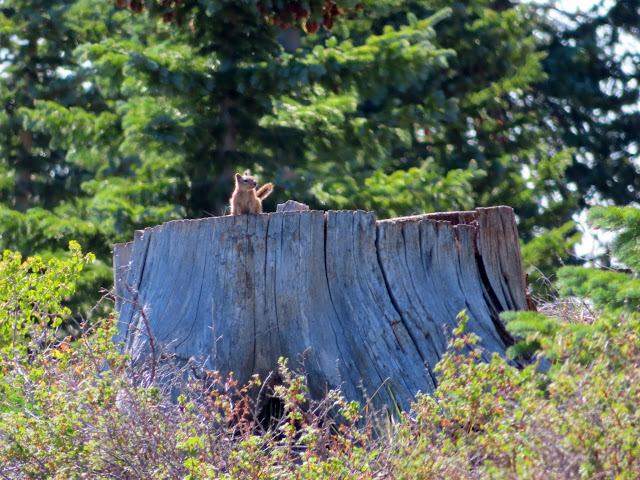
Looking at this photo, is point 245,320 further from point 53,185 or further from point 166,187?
point 53,185

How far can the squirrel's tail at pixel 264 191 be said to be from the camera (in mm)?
8716

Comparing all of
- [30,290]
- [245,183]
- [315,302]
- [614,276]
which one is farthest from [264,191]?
[614,276]

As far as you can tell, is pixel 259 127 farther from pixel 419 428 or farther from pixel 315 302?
pixel 419 428

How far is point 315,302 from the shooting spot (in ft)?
19.8

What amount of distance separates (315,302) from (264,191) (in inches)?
125

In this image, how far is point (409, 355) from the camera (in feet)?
19.6

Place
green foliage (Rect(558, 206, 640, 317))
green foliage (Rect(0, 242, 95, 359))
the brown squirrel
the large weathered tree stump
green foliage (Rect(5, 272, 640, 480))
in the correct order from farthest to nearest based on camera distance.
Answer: the brown squirrel, green foliage (Rect(0, 242, 95, 359)), the large weathered tree stump, green foliage (Rect(558, 206, 640, 317)), green foliage (Rect(5, 272, 640, 480))

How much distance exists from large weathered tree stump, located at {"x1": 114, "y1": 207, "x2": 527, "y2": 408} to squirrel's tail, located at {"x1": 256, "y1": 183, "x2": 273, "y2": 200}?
2.35m

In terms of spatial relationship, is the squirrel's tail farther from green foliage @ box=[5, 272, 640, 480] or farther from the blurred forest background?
green foliage @ box=[5, 272, 640, 480]

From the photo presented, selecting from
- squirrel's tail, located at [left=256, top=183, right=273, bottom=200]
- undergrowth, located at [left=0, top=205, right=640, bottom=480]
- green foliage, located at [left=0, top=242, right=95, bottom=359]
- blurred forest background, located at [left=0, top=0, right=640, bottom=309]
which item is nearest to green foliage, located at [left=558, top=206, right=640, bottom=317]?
undergrowth, located at [left=0, top=205, right=640, bottom=480]

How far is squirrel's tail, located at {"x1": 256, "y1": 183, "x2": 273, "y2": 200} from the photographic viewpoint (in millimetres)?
8716

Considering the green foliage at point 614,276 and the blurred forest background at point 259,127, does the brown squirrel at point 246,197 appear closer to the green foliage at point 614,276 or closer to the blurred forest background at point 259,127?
the blurred forest background at point 259,127

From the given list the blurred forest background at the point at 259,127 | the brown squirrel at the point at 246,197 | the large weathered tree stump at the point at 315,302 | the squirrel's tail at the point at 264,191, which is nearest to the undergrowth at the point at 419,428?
the large weathered tree stump at the point at 315,302

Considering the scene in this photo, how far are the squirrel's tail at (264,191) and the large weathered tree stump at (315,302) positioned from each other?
7.71ft
